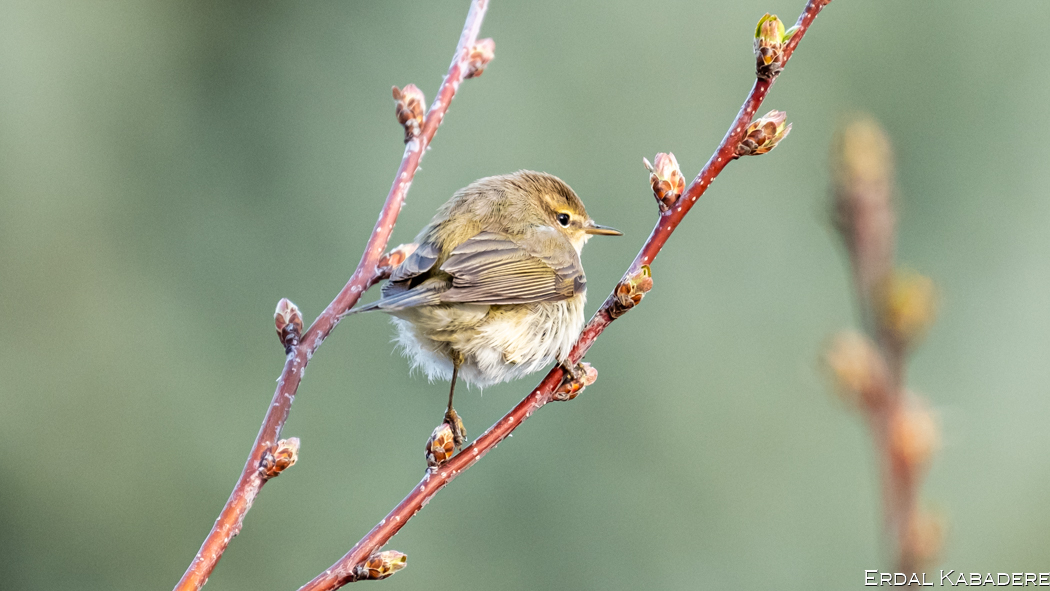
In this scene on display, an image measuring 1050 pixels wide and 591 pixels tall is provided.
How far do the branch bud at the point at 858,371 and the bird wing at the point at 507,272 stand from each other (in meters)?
2.11

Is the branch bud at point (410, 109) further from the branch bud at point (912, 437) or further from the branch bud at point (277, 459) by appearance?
the branch bud at point (912, 437)

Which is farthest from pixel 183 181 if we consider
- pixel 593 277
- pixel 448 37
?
pixel 593 277

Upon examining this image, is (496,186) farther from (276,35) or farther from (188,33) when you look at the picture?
(188,33)

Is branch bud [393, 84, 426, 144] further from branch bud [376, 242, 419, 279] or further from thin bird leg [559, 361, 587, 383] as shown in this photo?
thin bird leg [559, 361, 587, 383]

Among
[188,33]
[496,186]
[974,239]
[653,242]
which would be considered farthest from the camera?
[188,33]

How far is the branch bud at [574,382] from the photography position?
2684 mm

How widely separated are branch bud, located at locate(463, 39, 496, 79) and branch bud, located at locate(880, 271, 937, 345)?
1.81 m

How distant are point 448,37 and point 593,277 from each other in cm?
323

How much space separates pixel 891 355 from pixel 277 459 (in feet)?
4.89

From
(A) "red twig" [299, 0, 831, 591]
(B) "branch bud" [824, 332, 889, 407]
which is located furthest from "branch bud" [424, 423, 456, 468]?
(B) "branch bud" [824, 332, 889, 407]

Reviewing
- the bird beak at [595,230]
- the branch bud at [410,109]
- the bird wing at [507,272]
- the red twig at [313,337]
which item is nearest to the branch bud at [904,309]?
the red twig at [313,337]

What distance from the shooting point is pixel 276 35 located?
10.5m

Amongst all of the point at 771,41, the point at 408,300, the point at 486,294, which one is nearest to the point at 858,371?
the point at 771,41

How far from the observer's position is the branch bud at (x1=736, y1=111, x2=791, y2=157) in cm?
219
